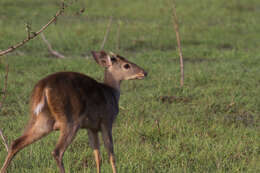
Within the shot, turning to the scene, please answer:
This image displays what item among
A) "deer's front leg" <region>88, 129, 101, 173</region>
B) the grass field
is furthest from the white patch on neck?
the grass field

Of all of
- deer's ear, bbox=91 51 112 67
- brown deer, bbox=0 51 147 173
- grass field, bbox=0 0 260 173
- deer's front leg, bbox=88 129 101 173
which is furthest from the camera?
grass field, bbox=0 0 260 173

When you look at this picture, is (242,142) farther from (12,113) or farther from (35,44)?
(35,44)

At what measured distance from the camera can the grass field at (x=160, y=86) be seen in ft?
14.2

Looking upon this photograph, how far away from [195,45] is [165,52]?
133 centimetres

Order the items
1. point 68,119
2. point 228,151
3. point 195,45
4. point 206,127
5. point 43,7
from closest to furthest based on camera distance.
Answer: point 68,119 → point 228,151 → point 206,127 → point 195,45 → point 43,7

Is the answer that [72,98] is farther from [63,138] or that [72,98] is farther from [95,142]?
[95,142]

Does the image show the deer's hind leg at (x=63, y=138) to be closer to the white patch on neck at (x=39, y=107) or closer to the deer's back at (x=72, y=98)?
the deer's back at (x=72, y=98)

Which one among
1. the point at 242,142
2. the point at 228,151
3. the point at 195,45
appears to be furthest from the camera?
the point at 195,45

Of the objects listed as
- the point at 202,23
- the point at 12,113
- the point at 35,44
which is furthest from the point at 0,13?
the point at 12,113

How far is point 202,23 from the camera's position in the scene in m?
13.5

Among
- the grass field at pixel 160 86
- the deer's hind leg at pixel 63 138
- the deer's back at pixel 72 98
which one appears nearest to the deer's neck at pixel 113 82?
the deer's back at pixel 72 98

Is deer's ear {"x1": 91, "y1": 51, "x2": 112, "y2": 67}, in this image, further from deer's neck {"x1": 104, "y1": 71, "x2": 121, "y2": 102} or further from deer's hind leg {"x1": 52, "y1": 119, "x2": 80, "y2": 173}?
deer's hind leg {"x1": 52, "y1": 119, "x2": 80, "y2": 173}

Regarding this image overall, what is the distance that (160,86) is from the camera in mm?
7113

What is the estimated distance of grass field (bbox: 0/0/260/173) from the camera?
4.32 metres
